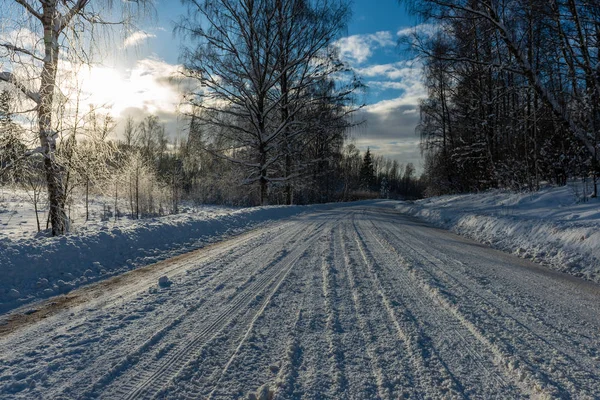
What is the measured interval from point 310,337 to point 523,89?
15.0 metres

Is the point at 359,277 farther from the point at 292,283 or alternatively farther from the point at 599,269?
the point at 599,269

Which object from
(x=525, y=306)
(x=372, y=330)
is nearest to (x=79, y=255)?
(x=372, y=330)

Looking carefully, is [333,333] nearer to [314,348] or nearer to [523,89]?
[314,348]

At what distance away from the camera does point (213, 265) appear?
5125mm

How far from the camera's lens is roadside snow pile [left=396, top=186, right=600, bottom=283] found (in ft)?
18.5

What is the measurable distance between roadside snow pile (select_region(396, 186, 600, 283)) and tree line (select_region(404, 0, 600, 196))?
130 centimetres

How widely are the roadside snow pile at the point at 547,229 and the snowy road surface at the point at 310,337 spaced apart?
1221 mm

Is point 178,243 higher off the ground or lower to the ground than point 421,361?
higher

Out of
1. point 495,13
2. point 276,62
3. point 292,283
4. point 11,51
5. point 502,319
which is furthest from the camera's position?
point 276,62

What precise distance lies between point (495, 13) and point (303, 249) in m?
9.02

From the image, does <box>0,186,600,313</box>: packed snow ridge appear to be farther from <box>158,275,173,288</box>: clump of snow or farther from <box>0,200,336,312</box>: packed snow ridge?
<box>158,275,173,288</box>: clump of snow

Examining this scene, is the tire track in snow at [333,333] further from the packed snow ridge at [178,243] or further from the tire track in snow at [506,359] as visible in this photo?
the packed snow ridge at [178,243]

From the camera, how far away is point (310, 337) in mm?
2658

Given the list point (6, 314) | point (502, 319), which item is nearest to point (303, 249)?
point (502, 319)
